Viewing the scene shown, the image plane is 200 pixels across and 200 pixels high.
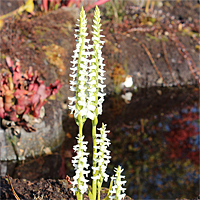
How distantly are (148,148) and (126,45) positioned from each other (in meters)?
3.23

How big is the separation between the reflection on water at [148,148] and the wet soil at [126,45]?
751 mm

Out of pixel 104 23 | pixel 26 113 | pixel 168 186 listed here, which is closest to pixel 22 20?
pixel 104 23

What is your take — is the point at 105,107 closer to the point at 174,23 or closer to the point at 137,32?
the point at 137,32

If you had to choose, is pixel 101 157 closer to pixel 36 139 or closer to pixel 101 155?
pixel 101 155

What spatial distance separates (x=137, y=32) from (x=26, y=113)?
438 cm

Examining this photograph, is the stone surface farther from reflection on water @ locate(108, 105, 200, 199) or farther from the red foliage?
reflection on water @ locate(108, 105, 200, 199)

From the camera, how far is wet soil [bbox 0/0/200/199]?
15.9ft

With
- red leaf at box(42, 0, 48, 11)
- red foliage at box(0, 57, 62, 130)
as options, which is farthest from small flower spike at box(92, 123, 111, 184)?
red leaf at box(42, 0, 48, 11)

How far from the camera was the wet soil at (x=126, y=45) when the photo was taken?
15.9 feet

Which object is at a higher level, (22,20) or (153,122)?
(22,20)

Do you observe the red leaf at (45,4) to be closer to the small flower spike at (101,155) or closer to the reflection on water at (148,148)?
the reflection on water at (148,148)

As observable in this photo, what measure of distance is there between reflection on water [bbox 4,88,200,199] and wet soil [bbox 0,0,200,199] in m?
0.75

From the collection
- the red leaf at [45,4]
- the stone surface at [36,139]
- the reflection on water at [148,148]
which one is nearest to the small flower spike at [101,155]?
the reflection on water at [148,148]

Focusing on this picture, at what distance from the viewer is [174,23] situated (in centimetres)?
770
